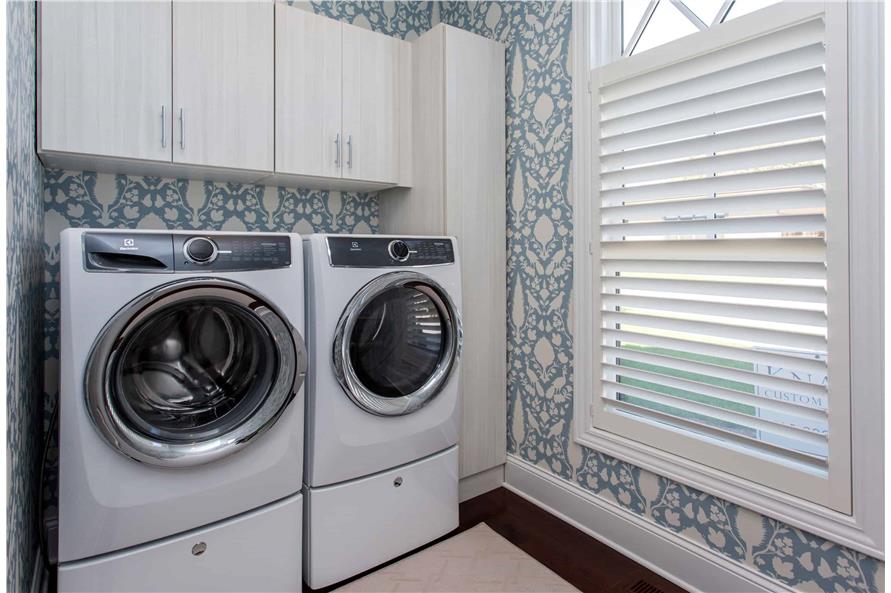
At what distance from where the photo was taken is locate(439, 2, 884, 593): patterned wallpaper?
6.13ft

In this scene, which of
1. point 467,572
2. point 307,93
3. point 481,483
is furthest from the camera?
point 481,483

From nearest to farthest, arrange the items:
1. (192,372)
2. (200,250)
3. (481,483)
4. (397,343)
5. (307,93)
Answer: (200,250) < (192,372) < (397,343) < (307,93) < (481,483)

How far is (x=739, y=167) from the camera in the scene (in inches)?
62.6

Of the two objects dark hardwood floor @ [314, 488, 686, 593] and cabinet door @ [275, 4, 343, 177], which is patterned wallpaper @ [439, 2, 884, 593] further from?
cabinet door @ [275, 4, 343, 177]

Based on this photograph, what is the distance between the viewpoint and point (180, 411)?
1552mm

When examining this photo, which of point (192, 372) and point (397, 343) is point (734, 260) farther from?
point (192, 372)

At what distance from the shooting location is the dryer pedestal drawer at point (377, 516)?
68.9 inches

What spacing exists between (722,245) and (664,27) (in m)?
0.91

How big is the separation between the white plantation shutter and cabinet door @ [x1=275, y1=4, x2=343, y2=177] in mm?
1114

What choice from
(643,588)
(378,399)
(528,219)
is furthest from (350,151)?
(643,588)

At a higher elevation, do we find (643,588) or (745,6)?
(745,6)

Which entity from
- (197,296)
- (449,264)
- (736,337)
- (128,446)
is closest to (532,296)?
(449,264)

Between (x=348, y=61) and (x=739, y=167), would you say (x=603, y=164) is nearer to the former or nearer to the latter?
(x=739, y=167)

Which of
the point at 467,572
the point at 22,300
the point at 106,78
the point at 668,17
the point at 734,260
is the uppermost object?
the point at 668,17
